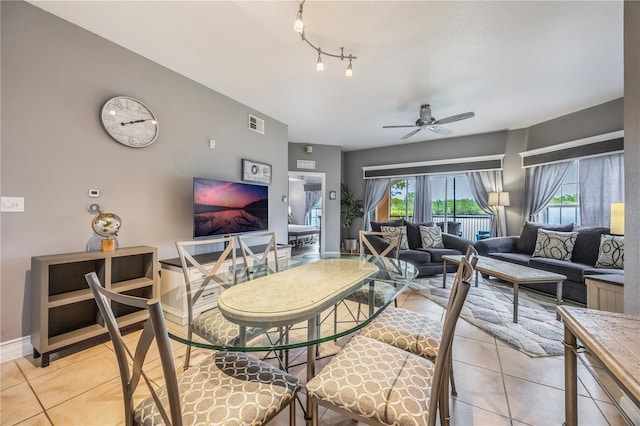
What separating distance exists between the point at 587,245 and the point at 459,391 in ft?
10.8

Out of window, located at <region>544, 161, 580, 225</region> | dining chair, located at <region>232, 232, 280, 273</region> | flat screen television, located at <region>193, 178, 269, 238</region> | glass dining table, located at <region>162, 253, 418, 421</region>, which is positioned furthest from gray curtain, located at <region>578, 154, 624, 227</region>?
flat screen television, located at <region>193, 178, 269, 238</region>

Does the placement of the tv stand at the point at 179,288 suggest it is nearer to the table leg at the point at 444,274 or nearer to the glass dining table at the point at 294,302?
the glass dining table at the point at 294,302

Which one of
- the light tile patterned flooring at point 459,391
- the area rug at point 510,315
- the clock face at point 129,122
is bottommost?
the light tile patterned flooring at point 459,391

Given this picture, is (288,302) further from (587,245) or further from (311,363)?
(587,245)

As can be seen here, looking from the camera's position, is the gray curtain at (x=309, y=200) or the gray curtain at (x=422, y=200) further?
the gray curtain at (x=309, y=200)

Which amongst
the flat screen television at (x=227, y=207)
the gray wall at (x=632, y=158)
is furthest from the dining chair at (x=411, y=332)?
the flat screen television at (x=227, y=207)

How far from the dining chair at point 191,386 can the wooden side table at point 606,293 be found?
273 cm

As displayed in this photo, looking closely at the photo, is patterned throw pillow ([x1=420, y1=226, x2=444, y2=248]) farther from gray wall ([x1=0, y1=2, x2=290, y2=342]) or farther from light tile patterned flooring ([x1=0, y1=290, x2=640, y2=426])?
gray wall ([x1=0, y1=2, x2=290, y2=342])

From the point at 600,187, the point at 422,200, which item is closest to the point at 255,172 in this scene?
the point at 422,200

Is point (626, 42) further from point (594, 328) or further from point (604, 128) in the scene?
point (604, 128)

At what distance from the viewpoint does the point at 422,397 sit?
1.00 meters

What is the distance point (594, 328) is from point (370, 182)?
5947 mm

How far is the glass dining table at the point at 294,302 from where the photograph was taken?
1210 mm

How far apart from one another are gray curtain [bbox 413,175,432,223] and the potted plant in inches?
54.8
